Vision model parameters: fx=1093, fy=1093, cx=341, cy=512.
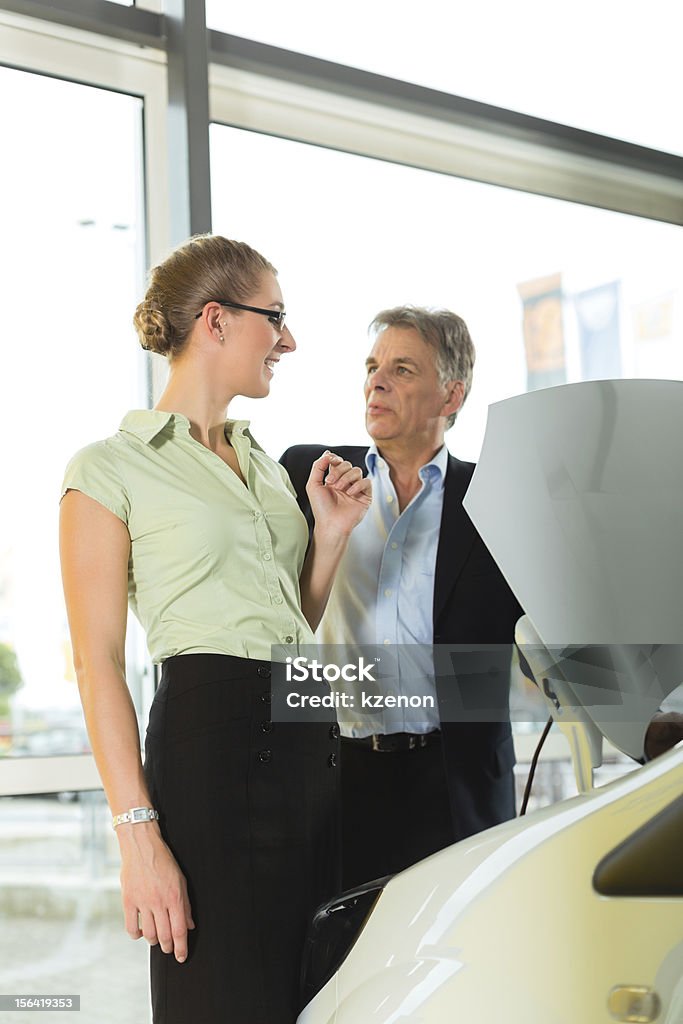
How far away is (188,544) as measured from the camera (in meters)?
1.47

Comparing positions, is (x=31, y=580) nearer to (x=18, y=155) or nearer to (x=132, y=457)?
(x=132, y=457)

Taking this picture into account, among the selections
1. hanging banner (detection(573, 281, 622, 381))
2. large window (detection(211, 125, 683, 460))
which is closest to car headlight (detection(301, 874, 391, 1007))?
large window (detection(211, 125, 683, 460))

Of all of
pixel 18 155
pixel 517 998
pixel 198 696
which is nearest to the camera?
pixel 517 998

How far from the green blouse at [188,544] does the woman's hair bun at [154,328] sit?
142 millimetres

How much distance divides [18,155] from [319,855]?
151 centimetres

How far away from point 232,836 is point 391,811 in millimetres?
499

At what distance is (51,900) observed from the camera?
2082 mm

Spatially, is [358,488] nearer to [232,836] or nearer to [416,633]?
[416,633]

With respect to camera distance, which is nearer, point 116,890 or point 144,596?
point 144,596

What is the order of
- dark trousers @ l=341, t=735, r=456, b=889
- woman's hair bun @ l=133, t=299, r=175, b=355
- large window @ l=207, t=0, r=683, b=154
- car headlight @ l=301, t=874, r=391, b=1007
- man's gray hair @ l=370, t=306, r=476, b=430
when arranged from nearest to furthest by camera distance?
car headlight @ l=301, t=874, r=391, b=1007, woman's hair bun @ l=133, t=299, r=175, b=355, dark trousers @ l=341, t=735, r=456, b=889, man's gray hair @ l=370, t=306, r=476, b=430, large window @ l=207, t=0, r=683, b=154

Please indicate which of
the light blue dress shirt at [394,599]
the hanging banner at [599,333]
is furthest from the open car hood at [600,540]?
the hanging banner at [599,333]

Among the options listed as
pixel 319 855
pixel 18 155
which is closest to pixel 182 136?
pixel 18 155

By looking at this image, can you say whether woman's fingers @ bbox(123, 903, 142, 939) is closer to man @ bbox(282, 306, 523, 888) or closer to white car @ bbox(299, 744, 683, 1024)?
white car @ bbox(299, 744, 683, 1024)

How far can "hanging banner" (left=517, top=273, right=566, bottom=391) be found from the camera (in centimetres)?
272
